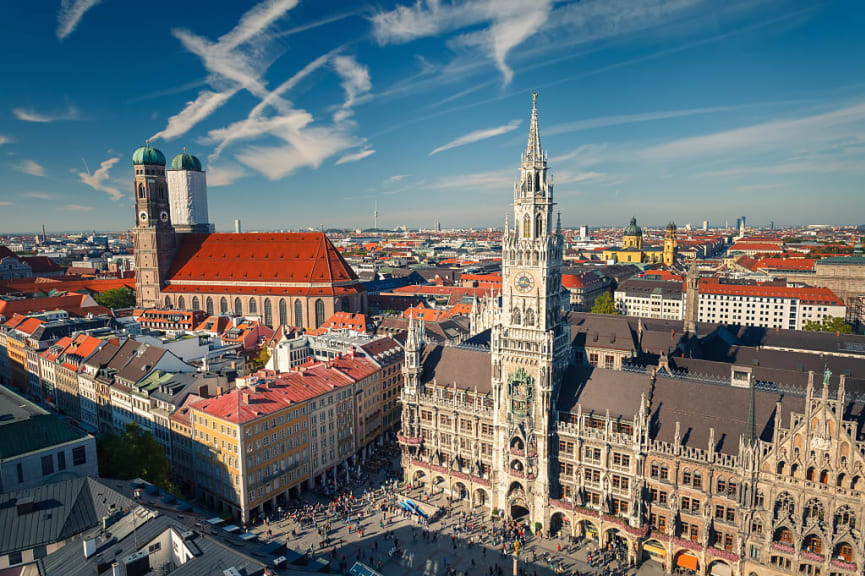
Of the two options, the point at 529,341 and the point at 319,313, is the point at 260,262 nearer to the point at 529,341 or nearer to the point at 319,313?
the point at 319,313

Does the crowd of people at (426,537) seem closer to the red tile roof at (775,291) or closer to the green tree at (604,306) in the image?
the green tree at (604,306)

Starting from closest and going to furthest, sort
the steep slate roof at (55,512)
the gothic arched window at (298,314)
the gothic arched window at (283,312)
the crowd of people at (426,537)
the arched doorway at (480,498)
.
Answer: the steep slate roof at (55,512)
the crowd of people at (426,537)
the arched doorway at (480,498)
the gothic arched window at (298,314)
the gothic arched window at (283,312)

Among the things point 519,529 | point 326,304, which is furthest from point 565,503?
point 326,304

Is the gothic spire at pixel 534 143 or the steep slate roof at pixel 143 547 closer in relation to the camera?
the steep slate roof at pixel 143 547

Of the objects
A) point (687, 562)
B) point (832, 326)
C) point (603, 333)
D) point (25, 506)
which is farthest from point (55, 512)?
point (832, 326)

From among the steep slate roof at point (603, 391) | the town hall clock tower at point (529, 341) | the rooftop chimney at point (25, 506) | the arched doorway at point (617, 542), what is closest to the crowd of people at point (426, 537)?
the arched doorway at point (617, 542)

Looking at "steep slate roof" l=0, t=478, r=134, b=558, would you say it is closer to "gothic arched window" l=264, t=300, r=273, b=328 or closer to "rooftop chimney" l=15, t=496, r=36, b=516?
"rooftop chimney" l=15, t=496, r=36, b=516

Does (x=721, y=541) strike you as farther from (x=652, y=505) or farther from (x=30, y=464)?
(x=30, y=464)
